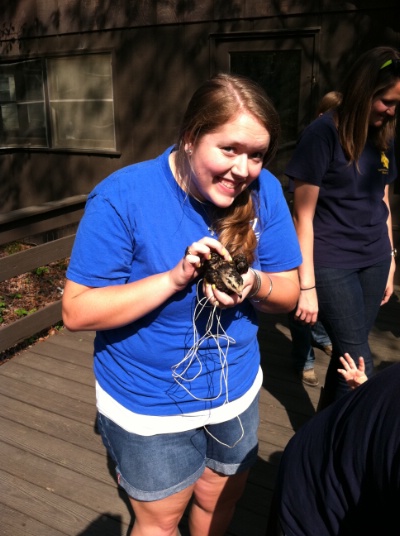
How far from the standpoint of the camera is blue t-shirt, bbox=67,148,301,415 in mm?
1420

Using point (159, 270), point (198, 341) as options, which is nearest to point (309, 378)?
point (198, 341)

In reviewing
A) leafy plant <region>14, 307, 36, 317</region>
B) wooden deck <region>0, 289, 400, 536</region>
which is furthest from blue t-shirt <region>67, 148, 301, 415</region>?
leafy plant <region>14, 307, 36, 317</region>

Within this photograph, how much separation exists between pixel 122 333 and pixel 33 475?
1722 millimetres

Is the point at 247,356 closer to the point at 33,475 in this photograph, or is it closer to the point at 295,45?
the point at 33,475

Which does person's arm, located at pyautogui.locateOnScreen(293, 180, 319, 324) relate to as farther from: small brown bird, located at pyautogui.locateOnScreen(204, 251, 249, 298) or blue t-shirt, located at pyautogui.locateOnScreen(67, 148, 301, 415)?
small brown bird, located at pyautogui.locateOnScreen(204, 251, 249, 298)

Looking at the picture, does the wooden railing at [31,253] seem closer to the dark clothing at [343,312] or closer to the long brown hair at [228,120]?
the dark clothing at [343,312]

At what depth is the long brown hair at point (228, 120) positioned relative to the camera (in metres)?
1.39

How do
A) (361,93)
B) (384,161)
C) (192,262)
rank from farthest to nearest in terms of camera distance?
(384,161)
(361,93)
(192,262)

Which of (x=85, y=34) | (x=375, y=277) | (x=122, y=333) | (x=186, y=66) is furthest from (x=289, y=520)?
(x=85, y=34)

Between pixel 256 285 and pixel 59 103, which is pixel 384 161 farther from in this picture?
pixel 59 103

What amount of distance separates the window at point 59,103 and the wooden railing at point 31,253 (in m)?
2.92

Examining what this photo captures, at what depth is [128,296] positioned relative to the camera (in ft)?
4.59

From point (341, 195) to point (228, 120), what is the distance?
1.13 metres

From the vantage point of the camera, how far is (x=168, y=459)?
A: 5.22 feet
